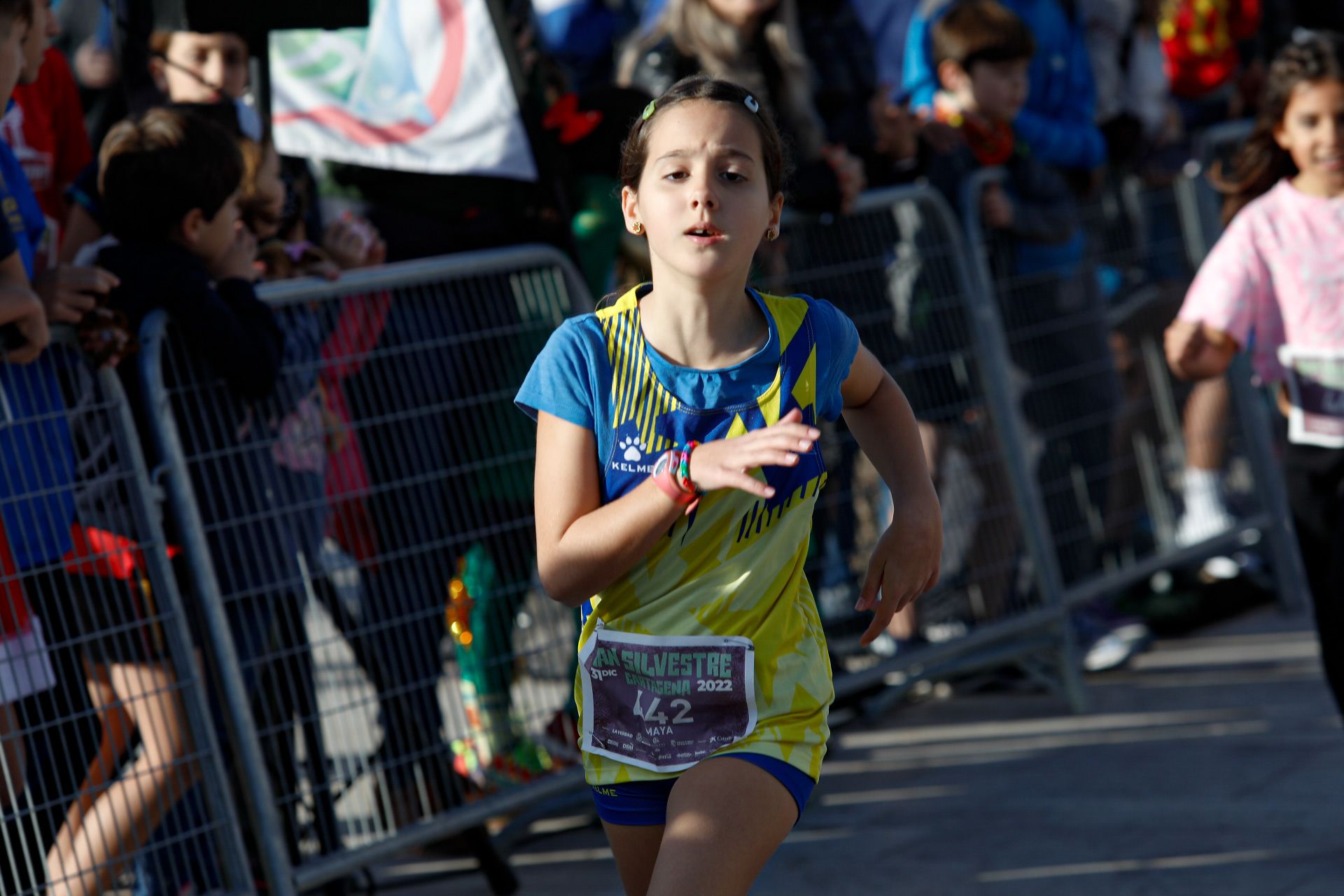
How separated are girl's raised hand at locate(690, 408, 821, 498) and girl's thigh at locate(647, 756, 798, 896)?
18.7 inches

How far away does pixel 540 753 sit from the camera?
14.6 ft

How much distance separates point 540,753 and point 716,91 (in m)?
2.42

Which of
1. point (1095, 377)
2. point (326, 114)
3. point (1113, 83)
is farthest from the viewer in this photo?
point (1113, 83)

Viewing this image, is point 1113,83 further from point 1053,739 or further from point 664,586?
point 664,586

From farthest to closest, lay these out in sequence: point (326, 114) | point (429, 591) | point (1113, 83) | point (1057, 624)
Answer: point (1113, 83)
point (1057, 624)
point (326, 114)
point (429, 591)

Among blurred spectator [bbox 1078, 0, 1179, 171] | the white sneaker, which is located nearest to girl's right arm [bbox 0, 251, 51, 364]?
the white sneaker

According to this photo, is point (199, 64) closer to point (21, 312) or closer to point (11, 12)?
point (11, 12)

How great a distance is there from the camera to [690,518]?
2549mm

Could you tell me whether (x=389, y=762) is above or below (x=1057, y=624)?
above

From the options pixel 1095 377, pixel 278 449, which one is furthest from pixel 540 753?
pixel 1095 377

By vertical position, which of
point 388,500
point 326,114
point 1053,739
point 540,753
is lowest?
point 1053,739

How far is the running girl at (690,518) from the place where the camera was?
249 cm

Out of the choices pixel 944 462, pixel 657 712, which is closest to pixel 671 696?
pixel 657 712

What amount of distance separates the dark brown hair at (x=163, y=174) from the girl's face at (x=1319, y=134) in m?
2.81
